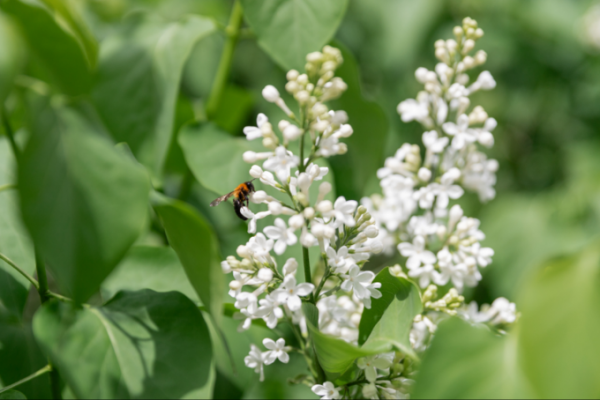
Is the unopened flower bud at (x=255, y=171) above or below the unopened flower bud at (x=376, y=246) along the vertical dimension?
above

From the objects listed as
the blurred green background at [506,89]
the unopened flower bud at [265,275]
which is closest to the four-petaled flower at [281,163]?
the unopened flower bud at [265,275]

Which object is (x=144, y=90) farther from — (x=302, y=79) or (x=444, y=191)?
(x=444, y=191)

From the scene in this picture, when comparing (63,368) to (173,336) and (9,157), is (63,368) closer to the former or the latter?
(173,336)

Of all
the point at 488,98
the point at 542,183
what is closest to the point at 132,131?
the point at 488,98

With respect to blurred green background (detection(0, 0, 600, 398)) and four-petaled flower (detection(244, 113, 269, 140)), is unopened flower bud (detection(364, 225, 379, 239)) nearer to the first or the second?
four-petaled flower (detection(244, 113, 269, 140))

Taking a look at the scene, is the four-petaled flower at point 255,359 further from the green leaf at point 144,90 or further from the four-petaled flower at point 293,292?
the green leaf at point 144,90

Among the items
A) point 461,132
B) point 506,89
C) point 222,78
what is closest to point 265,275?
point 461,132
